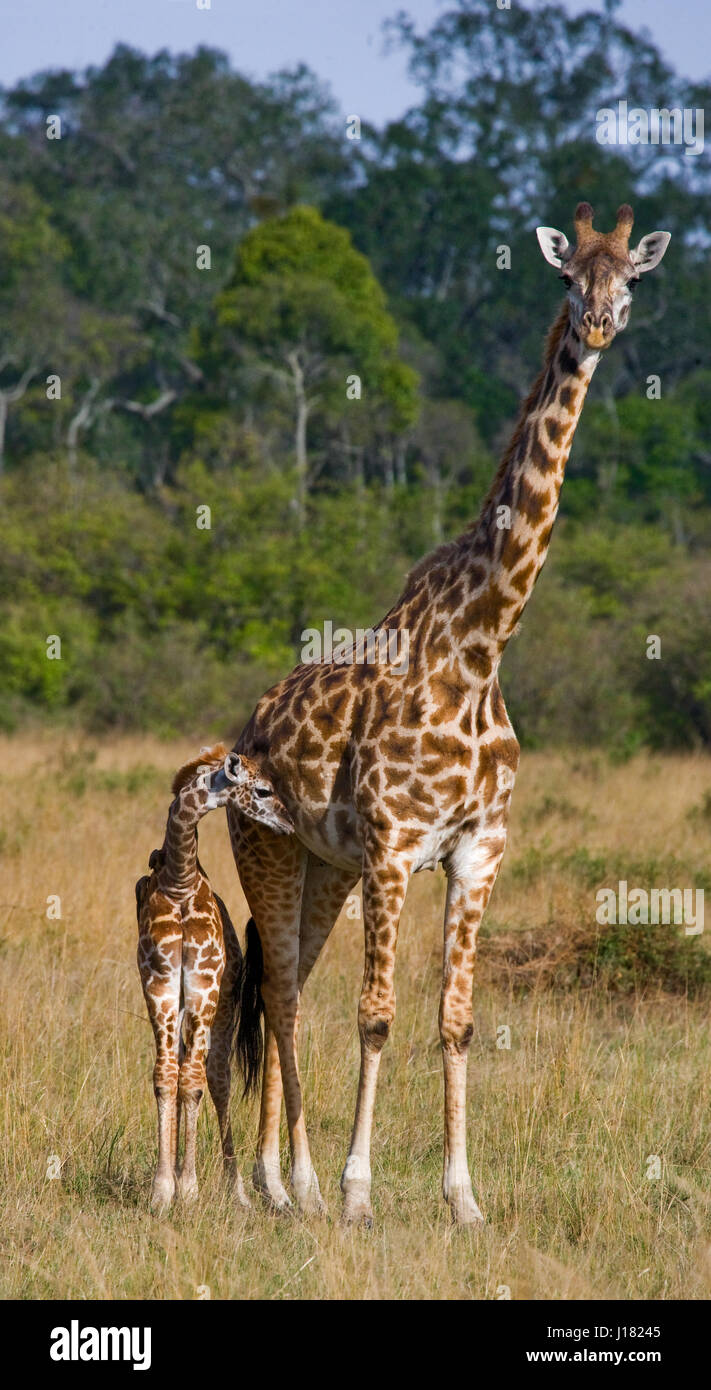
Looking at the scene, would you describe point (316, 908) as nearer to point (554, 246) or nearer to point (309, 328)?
point (554, 246)

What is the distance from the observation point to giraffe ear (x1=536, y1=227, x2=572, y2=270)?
4.97 m

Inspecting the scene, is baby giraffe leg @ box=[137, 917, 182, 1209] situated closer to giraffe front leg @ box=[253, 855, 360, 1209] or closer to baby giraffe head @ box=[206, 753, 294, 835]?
baby giraffe head @ box=[206, 753, 294, 835]

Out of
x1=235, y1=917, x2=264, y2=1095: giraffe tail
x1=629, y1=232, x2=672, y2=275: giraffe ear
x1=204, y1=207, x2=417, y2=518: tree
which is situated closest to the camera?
x1=629, y1=232, x2=672, y2=275: giraffe ear

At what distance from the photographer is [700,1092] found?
20.6 ft

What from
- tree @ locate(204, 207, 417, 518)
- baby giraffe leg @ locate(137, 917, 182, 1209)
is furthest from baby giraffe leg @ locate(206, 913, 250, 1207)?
tree @ locate(204, 207, 417, 518)

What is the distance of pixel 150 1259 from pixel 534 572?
2465 millimetres

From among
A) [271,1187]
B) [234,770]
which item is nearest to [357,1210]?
[271,1187]

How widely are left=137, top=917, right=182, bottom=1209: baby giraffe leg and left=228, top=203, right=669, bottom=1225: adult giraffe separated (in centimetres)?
57

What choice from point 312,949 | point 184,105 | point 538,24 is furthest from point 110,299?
point 312,949

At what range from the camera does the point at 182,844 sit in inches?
200

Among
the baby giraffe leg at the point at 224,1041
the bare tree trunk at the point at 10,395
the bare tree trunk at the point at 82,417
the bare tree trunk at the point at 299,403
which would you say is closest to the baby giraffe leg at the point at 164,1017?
the baby giraffe leg at the point at 224,1041

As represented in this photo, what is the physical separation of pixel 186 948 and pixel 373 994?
2.11 ft
